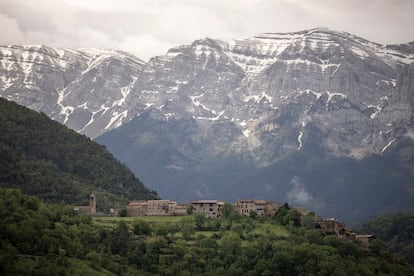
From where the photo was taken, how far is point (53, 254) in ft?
612

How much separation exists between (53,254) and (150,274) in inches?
712

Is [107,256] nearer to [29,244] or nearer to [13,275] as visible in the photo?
[29,244]

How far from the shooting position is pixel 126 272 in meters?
194

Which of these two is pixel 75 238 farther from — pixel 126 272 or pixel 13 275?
pixel 13 275

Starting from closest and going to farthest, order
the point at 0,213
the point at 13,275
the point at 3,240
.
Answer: the point at 13,275
the point at 3,240
the point at 0,213

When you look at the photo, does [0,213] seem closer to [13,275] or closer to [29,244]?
[29,244]

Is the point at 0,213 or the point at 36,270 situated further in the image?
the point at 0,213

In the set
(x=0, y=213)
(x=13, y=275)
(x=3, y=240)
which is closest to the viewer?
(x=13, y=275)

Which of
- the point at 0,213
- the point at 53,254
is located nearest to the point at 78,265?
the point at 53,254

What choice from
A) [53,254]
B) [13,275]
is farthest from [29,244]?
[13,275]

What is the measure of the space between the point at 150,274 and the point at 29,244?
22.1 meters

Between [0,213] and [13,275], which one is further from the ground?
[0,213]

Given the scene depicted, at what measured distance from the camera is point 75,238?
655ft

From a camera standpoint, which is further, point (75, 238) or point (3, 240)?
point (75, 238)
